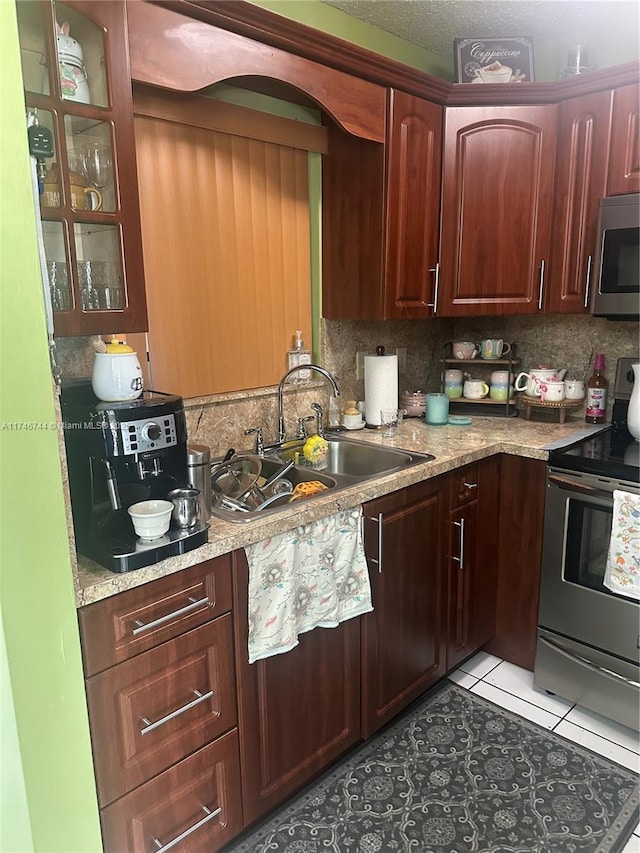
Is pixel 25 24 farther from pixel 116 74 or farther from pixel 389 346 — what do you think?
pixel 389 346

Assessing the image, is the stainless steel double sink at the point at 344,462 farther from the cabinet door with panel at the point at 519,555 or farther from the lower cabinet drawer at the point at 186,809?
the lower cabinet drawer at the point at 186,809

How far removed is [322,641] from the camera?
1.76 meters

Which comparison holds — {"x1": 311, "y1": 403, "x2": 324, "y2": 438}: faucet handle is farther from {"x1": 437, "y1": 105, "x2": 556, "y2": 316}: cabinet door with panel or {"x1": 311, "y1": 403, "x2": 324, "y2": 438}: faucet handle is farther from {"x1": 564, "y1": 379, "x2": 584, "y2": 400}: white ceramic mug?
{"x1": 564, "y1": 379, "x2": 584, "y2": 400}: white ceramic mug

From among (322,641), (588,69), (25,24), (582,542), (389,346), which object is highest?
(588,69)

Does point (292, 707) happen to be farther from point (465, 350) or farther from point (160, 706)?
point (465, 350)

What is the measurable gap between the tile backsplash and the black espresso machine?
0.63 m

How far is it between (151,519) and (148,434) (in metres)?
0.20

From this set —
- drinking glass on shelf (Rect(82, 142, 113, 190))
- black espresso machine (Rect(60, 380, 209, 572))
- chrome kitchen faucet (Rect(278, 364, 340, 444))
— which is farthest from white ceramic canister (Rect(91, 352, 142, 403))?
chrome kitchen faucet (Rect(278, 364, 340, 444))

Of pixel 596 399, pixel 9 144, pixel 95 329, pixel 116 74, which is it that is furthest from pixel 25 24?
pixel 596 399

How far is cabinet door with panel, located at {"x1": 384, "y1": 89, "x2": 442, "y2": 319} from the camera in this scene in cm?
224

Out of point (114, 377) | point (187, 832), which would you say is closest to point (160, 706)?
point (187, 832)

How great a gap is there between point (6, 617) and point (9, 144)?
828 millimetres

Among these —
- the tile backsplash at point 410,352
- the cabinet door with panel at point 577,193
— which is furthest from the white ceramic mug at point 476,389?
the cabinet door with panel at point 577,193

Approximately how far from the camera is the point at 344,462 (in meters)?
2.35
